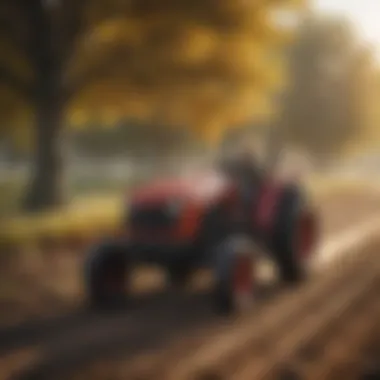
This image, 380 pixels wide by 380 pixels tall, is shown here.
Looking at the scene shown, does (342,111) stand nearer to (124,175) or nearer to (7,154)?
(124,175)

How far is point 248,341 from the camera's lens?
2.47m

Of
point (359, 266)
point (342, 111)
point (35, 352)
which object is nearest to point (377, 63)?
point (342, 111)

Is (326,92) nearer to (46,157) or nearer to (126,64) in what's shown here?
(126,64)

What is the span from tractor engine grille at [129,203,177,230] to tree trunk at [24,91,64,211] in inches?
15.1

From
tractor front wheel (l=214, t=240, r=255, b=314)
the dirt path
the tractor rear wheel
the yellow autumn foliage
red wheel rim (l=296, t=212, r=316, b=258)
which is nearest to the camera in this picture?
the dirt path

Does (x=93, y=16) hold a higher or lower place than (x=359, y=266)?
higher

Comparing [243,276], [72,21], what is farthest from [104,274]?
[72,21]

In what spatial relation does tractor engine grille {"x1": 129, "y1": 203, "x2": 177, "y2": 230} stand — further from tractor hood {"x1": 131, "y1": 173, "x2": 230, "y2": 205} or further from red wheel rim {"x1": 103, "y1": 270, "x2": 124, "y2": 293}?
red wheel rim {"x1": 103, "y1": 270, "x2": 124, "y2": 293}

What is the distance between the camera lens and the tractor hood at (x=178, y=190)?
2844 millimetres

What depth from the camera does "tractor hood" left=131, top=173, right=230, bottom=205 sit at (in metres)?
2.84

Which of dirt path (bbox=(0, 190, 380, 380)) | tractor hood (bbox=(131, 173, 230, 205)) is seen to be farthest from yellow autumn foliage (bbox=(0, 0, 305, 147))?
dirt path (bbox=(0, 190, 380, 380))

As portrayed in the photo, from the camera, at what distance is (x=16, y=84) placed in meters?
2.87

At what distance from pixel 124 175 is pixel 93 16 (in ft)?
2.42

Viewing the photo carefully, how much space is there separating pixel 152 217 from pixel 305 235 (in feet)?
3.51
